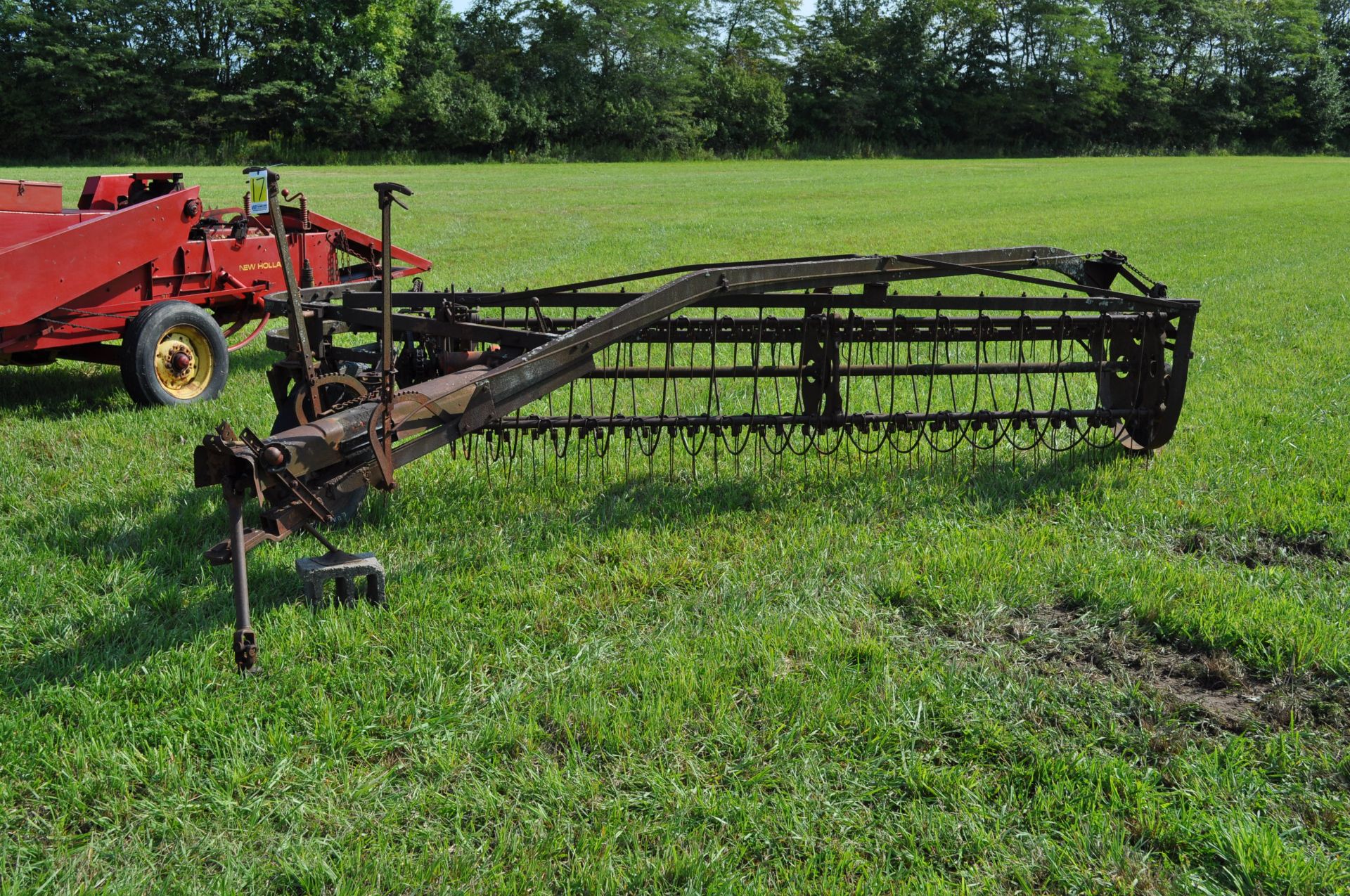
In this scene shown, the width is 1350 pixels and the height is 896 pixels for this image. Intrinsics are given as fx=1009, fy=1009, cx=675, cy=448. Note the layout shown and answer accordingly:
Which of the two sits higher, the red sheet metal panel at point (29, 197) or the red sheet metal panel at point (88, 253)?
the red sheet metal panel at point (29, 197)

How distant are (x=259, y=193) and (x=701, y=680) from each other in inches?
98.8

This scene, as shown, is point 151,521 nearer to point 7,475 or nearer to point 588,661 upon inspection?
point 7,475

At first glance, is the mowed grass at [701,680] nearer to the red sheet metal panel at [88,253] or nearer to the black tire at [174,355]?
the black tire at [174,355]

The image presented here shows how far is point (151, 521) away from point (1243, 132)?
268ft

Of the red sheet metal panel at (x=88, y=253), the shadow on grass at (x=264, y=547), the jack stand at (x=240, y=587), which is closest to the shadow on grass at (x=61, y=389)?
the red sheet metal panel at (x=88, y=253)

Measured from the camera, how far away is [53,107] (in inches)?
1705

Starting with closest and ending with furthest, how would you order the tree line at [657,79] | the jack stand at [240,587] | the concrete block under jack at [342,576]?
the jack stand at [240,587] → the concrete block under jack at [342,576] → the tree line at [657,79]

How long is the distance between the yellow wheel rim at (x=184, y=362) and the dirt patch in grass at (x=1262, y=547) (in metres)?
6.16

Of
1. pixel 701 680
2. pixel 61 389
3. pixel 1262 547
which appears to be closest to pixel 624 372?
pixel 701 680

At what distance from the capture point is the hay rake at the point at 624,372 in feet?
11.6

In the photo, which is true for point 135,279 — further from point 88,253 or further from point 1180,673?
point 1180,673

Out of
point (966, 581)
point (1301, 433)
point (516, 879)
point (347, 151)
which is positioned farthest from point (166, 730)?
point (347, 151)

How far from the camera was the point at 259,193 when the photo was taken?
12.9ft

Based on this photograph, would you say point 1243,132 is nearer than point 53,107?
No
